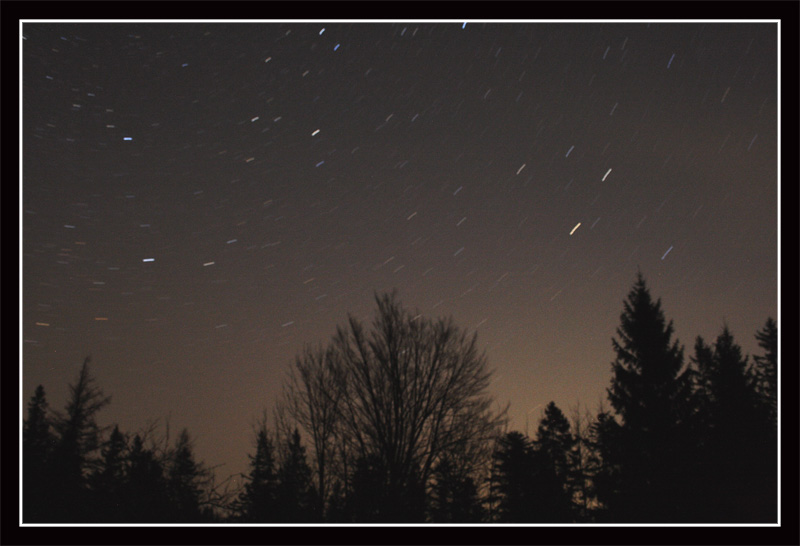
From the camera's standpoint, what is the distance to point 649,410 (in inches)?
737

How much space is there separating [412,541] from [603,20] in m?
4.26

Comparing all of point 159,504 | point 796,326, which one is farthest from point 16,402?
point 796,326

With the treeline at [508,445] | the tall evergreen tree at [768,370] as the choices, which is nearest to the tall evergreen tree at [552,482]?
the treeline at [508,445]

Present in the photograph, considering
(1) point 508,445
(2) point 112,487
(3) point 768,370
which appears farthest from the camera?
(3) point 768,370

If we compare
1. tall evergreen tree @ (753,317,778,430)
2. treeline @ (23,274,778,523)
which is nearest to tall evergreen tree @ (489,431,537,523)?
treeline @ (23,274,778,523)

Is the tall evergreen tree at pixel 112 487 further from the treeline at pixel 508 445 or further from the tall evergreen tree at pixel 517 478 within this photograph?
the tall evergreen tree at pixel 517 478

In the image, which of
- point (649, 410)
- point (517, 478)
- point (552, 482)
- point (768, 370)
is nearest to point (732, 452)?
point (649, 410)

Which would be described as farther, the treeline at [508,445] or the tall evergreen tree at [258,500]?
the treeline at [508,445]

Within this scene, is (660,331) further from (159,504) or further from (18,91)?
(18,91)

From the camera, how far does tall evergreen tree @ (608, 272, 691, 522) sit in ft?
56.3

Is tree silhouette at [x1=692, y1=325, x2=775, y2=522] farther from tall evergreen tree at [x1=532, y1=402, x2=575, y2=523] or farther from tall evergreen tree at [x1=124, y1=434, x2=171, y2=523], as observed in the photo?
tall evergreen tree at [x1=124, y1=434, x2=171, y2=523]

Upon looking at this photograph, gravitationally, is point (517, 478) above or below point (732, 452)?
below

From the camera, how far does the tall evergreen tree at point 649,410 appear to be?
56.3ft

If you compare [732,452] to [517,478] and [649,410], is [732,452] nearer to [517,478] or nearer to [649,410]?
[649,410]
